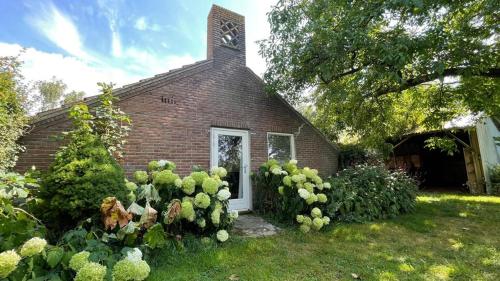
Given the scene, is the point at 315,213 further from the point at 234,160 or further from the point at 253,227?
the point at 234,160

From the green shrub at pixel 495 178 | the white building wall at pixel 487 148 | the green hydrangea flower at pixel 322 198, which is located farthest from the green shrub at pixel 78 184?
the green shrub at pixel 495 178

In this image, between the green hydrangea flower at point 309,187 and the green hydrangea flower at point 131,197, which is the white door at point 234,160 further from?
the green hydrangea flower at point 131,197

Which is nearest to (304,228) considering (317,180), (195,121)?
(317,180)

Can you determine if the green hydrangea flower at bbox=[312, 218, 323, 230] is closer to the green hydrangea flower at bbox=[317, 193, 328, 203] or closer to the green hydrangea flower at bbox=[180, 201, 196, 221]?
the green hydrangea flower at bbox=[317, 193, 328, 203]

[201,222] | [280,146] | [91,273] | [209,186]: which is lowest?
[91,273]

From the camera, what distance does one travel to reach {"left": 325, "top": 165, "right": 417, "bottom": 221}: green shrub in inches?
231

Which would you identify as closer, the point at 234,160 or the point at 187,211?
the point at 187,211

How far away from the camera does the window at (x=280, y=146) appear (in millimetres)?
7523

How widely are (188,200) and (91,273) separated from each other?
1.89 meters

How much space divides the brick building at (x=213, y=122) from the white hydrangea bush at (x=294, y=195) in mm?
715

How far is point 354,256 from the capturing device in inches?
153

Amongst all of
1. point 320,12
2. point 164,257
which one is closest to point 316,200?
point 164,257

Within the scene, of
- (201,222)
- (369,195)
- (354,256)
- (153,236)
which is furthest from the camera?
(369,195)

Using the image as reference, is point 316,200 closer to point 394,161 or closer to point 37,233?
point 37,233
